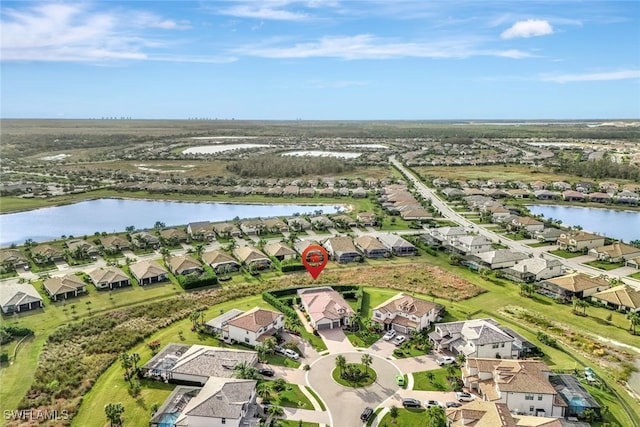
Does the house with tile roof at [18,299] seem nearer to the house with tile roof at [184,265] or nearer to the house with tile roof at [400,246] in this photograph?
the house with tile roof at [184,265]

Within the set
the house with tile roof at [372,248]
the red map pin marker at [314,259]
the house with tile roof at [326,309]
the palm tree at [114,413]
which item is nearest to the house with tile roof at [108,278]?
the house with tile roof at [326,309]

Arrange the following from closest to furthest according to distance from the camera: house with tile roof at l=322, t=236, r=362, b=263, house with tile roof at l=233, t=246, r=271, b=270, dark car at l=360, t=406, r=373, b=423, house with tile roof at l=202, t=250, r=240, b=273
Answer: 1. dark car at l=360, t=406, r=373, b=423
2. house with tile roof at l=202, t=250, r=240, b=273
3. house with tile roof at l=233, t=246, r=271, b=270
4. house with tile roof at l=322, t=236, r=362, b=263

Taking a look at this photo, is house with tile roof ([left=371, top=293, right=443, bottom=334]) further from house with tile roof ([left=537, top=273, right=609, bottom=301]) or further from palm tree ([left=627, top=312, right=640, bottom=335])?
palm tree ([left=627, top=312, right=640, bottom=335])

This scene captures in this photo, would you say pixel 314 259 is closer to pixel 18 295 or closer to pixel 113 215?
pixel 18 295

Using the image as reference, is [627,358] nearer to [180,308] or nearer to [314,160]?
[180,308]

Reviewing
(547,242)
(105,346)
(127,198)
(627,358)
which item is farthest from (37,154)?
(627,358)

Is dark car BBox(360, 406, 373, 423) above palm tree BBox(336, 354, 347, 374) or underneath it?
underneath

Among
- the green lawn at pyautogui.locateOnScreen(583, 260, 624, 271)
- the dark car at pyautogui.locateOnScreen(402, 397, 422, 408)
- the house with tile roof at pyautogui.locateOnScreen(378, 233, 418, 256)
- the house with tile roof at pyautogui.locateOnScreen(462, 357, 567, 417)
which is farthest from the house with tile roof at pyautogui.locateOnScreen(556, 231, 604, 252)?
the dark car at pyautogui.locateOnScreen(402, 397, 422, 408)
